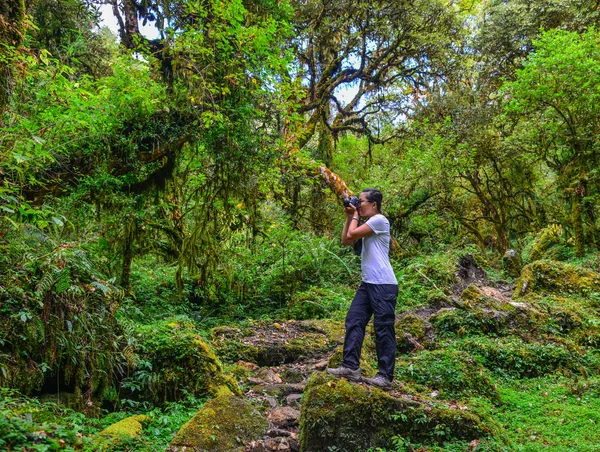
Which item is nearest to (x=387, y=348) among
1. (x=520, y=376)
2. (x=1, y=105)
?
(x=520, y=376)

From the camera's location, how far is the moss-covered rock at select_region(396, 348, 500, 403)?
17.4 ft

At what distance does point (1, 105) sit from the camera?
15.6 feet

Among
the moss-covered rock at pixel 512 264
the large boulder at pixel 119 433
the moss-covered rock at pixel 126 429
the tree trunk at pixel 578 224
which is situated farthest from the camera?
the moss-covered rock at pixel 512 264

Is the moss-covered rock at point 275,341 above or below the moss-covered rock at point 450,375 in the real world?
above

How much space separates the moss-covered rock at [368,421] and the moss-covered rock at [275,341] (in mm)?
2796

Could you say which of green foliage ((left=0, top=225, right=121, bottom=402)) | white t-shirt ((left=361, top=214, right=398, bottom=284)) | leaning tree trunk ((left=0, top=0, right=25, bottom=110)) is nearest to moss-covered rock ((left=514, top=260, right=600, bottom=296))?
white t-shirt ((left=361, top=214, right=398, bottom=284))

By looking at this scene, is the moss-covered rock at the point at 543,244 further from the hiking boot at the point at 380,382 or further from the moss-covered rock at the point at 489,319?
the hiking boot at the point at 380,382

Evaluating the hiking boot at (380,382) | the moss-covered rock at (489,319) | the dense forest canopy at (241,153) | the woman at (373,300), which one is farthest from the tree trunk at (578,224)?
the hiking boot at (380,382)

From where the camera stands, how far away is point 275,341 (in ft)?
23.9

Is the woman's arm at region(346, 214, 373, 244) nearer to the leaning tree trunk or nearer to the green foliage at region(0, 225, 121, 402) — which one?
the green foliage at region(0, 225, 121, 402)

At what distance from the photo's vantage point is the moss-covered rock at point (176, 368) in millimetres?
4730

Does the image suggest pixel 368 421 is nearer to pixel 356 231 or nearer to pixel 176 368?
pixel 356 231

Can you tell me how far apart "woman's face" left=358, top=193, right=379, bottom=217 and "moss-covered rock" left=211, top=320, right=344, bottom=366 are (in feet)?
10.1

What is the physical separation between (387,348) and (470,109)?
596 inches
